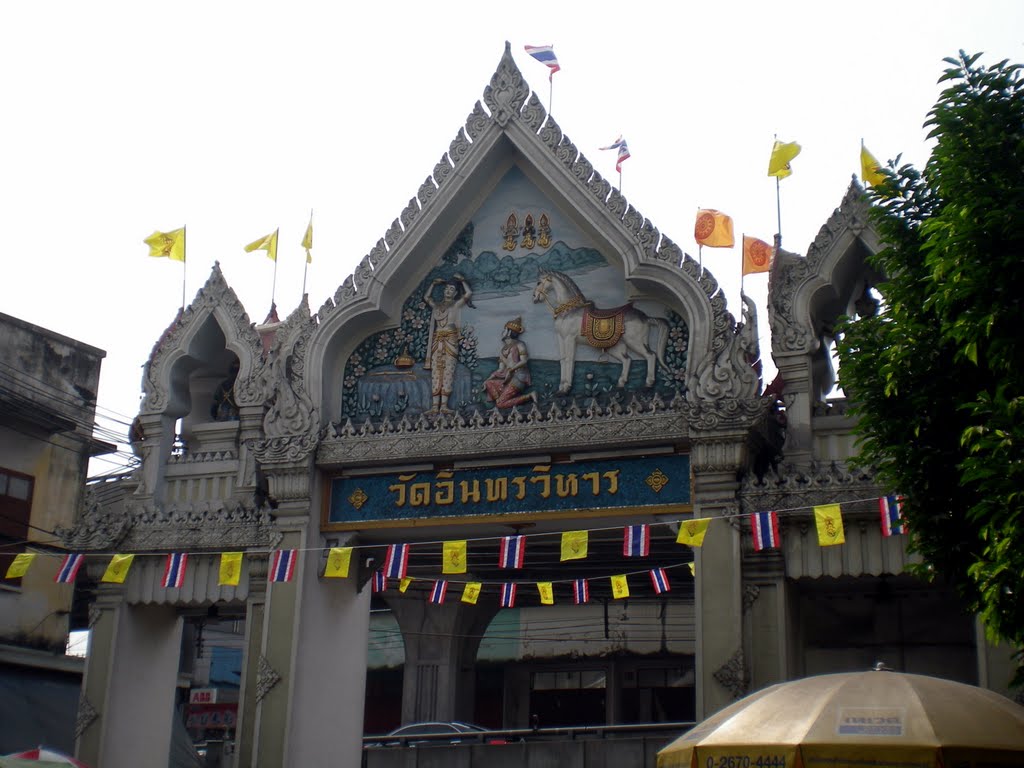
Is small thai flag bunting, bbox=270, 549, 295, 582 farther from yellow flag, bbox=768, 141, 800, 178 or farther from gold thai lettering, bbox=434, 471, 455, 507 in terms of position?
yellow flag, bbox=768, 141, 800, 178

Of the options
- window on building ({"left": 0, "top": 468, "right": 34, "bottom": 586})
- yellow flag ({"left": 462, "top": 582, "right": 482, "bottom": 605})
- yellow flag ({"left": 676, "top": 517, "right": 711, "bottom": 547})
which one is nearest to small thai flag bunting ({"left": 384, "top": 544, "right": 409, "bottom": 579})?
yellow flag ({"left": 462, "top": 582, "right": 482, "bottom": 605})

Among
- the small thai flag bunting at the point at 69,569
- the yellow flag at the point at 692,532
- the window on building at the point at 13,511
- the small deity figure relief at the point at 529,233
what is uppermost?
the small deity figure relief at the point at 529,233

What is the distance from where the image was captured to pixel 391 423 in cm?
2120

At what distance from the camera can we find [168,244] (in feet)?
81.5

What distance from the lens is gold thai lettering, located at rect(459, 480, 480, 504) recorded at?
20.5m

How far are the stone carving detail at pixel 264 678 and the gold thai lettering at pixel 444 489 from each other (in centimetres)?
359

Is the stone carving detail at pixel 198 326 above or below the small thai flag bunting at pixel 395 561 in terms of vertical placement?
above

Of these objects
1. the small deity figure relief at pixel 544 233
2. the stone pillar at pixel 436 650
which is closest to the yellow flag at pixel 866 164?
the small deity figure relief at pixel 544 233

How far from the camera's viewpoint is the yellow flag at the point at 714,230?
21859mm

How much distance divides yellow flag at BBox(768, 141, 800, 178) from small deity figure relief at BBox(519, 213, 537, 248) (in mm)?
3853

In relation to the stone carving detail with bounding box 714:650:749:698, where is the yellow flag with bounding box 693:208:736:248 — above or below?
above

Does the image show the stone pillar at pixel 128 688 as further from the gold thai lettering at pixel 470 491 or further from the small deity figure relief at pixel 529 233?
the small deity figure relief at pixel 529 233

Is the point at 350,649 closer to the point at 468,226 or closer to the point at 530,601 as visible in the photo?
the point at 468,226

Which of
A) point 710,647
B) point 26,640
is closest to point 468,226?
point 710,647
